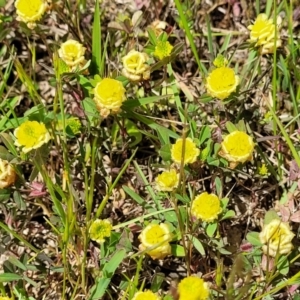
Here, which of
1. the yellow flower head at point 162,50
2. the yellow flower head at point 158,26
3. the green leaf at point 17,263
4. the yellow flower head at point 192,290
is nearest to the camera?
the yellow flower head at point 192,290

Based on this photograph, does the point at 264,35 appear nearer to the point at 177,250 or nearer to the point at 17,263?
the point at 177,250

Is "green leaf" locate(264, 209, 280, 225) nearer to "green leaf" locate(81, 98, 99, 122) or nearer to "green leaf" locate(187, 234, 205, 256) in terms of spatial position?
"green leaf" locate(187, 234, 205, 256)

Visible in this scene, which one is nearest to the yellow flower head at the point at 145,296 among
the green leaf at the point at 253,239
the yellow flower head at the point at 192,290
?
the yellow flower head at the point at 192,290

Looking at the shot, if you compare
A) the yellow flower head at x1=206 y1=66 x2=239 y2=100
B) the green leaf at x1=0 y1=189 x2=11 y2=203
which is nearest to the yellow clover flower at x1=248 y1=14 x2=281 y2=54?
the yellow flower head at x1=206 y1=66 x2=239 y2=100

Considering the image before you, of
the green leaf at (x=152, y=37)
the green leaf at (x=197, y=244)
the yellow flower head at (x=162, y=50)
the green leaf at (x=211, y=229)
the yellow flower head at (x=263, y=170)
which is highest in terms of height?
the green leaf at (x=152, y=37)

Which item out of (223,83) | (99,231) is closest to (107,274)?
(99,231)

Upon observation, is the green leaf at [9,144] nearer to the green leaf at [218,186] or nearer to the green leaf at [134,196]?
the green leaf at [134,196]

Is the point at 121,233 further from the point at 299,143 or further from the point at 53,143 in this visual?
the point at 299,143

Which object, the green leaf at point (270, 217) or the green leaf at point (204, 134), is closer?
the green leaf at point (270, 217)
